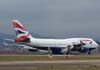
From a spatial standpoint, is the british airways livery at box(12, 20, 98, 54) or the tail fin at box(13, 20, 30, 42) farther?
the tail fin at box(13, 20, 30, 42)

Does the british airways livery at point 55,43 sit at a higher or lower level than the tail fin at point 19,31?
lower

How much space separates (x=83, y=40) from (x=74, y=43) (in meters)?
2.96

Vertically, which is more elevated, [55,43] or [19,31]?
[19,31]

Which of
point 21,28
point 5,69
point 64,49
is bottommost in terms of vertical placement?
point 5,69

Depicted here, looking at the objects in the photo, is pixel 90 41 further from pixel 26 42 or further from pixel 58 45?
pixel 26 42

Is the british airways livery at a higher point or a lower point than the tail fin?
lower

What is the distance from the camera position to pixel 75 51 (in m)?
115

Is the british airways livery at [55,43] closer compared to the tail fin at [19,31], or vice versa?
the british airways livery at [55,43]

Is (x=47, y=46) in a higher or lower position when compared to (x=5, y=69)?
higher

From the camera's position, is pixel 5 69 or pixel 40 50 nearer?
pixel 5 69

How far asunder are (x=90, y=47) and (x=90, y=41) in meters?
1.88

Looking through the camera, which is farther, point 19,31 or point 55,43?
point 19,31

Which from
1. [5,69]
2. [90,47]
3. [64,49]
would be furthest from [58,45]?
[5,69]

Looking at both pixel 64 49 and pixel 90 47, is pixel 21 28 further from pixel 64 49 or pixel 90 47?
pixel 90 47
